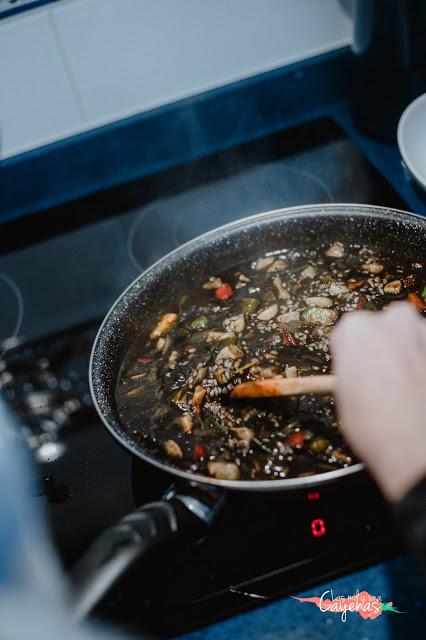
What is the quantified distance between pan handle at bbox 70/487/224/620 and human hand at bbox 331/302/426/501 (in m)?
0.30

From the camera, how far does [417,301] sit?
1.18 m

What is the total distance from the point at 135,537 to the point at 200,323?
0.61m

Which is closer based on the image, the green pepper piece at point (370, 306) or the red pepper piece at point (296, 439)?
the red pepper piece at point (296, 439)

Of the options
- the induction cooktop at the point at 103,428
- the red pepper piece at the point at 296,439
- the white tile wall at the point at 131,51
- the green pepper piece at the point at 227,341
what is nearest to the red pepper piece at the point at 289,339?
the green pepper piece at the point at 227,341

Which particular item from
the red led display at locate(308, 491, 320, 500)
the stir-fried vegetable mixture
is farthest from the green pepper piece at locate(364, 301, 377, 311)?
the red led display at locate(308, 491, 320, 500)

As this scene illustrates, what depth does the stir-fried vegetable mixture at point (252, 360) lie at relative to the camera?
98 cm

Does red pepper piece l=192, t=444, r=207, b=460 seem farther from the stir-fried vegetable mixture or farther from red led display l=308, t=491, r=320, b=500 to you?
red led display l=308, t=491, r=320, b=500

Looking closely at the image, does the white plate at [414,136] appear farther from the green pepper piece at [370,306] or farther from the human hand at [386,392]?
the human hand at [386,392]

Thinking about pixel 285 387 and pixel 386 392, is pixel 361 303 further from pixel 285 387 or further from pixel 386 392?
pixel 386 392

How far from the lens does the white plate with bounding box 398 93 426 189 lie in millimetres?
1296

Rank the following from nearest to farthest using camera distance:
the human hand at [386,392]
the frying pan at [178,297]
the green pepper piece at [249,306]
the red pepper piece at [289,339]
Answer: the human hand at [386,392] < the frying pan at [178,297] < the red pepper piece at [289,339] < the green pepper piece at [249,306]

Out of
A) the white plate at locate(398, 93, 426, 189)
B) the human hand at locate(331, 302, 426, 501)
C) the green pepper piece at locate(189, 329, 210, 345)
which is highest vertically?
the human hand at locate(331, 302, 426, 501)

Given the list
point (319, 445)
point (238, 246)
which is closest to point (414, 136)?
point (238, 246)

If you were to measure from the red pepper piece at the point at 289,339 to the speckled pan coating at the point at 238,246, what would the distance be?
28 centimetres
